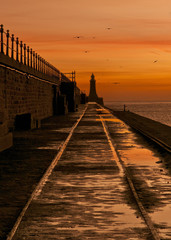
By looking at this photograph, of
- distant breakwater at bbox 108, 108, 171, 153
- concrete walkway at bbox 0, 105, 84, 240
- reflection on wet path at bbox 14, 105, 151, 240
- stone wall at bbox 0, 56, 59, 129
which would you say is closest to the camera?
reflection on wet path at bbox 14, 105, 151, 240

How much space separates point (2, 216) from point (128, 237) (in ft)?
8.07

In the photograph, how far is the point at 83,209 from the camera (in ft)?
28.9

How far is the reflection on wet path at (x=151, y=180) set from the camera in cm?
821

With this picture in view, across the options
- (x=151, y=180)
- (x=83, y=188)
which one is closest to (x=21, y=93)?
(x=151, y=180)

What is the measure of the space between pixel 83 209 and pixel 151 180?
149 inches

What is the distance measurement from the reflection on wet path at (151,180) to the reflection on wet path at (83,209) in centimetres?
32

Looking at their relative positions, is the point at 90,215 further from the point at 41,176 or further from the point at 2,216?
the point at 41,176

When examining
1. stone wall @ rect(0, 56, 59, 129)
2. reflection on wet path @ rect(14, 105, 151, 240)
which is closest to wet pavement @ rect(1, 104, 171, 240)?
reflection on wet path @ rect(14, 105, 151, 240)

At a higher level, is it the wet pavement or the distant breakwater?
the wet pavement

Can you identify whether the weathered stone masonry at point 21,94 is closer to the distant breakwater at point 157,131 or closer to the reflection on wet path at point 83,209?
the distant breakwater at point 157,131

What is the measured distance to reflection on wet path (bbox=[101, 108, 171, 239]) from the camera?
8.21 meters

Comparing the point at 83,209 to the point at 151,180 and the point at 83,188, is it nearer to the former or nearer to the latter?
the point at 83,188

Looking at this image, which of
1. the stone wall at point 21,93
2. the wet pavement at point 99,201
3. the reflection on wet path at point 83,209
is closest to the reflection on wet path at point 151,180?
the wet pavement at point 99,201

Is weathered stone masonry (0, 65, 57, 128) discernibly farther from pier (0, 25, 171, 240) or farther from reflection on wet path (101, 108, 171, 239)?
reflection on wet path (101, 108, 171, 239)
